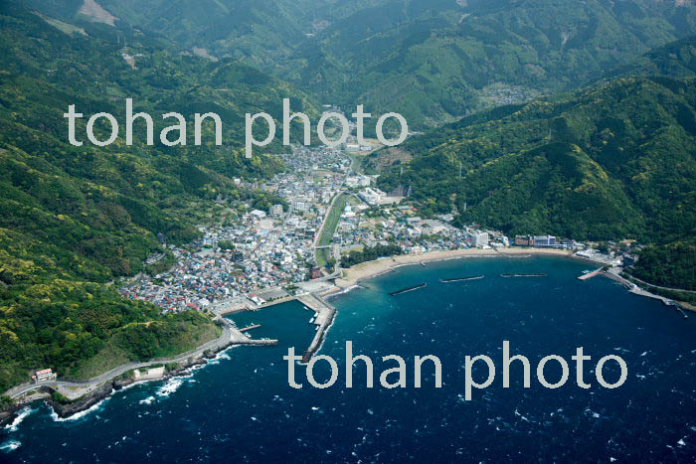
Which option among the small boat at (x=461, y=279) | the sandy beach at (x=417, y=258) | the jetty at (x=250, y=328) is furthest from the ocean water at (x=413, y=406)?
the sandy beach at (x=417, y=258)

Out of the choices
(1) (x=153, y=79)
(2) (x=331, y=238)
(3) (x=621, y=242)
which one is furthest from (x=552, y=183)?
(1) (x=153, y=79)

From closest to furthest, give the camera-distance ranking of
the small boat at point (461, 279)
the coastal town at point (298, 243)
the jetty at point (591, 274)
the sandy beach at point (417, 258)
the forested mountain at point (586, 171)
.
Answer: the coastal town at point (298, 243)
the small boat at point (461, 279)
the jetty at point (591, 274)
the sandy beach at point (417, 258)
the forested mountain at point (586, 171)

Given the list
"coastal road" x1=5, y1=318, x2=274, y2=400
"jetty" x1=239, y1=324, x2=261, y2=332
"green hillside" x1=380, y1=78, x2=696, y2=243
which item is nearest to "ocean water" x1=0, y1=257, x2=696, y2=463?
"jetty" x1=239, y1=324, x2=261, y2=332

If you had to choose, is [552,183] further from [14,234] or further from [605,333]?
[14,234]

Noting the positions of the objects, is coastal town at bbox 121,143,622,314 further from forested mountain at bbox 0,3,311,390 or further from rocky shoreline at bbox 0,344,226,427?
rocky shoreline at bbox 0,344,226,427

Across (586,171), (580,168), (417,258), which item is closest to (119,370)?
(417,258)

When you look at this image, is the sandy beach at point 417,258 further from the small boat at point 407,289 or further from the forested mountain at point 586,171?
the small boat at point 407,289

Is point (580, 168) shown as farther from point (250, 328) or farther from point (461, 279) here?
point (250, 328)
